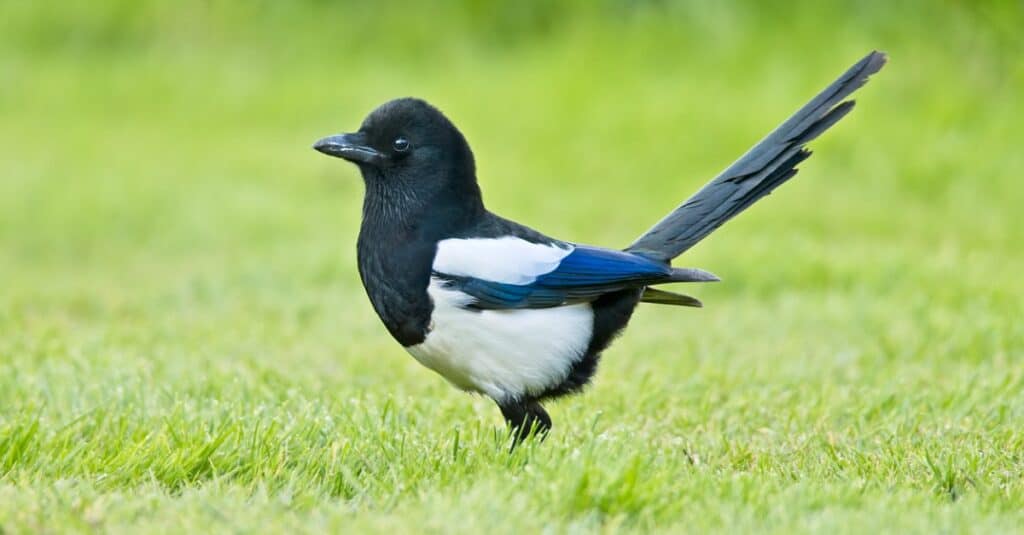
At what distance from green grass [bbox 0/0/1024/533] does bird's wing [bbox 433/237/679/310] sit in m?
0.42

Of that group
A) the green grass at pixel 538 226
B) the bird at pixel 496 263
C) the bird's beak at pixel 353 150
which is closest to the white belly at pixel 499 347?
the bird at pixel 496 263

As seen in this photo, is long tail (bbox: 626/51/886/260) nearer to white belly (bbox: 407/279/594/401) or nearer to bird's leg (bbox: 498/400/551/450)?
white belly (bbox: 407/279/594/401)

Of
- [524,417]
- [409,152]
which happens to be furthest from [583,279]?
[409,152]

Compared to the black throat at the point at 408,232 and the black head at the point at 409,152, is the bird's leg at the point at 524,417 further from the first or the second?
the black head at the point at 409,152

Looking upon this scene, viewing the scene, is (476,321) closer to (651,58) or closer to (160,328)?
(160,328)

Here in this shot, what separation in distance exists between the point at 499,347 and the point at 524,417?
269 mm

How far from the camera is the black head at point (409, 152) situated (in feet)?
A: 13.7

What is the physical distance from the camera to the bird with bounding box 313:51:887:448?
392 centimetres

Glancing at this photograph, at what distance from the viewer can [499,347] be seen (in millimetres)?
3938

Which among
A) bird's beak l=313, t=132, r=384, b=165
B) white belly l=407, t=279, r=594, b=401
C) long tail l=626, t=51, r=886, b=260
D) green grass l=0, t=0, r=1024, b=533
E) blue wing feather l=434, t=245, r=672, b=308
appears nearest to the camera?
green grass l=0, t=0, r=1024, b=533

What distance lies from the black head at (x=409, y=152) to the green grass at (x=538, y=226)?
28.2 inches

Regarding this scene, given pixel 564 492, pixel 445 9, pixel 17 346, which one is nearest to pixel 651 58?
pixel 445 9

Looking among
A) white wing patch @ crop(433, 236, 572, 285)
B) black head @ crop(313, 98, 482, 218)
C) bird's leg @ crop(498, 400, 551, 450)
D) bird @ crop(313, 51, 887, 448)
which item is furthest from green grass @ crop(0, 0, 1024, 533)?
black head @ crop(313, 98, 482, 218)

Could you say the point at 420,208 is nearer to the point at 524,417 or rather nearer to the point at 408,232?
the point at 408,232
